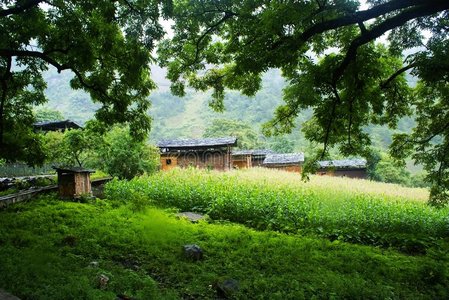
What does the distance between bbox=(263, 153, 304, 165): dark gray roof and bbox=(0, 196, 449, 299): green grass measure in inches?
1176

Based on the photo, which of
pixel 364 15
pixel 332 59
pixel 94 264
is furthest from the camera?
pixel 332 59

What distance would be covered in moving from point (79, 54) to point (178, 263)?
21.3 feet

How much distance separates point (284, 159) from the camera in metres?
40.7

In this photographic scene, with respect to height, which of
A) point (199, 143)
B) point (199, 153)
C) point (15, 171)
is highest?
point (199, 143)

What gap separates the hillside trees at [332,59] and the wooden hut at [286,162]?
2747cm

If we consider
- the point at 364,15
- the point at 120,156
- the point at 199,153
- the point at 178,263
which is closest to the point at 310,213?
the point at 178,263

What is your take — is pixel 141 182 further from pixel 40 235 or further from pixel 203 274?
pixel 203 274

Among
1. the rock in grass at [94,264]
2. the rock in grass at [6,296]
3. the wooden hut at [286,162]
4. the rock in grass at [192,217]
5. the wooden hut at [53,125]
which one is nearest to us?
the rock in grass at [6,296]

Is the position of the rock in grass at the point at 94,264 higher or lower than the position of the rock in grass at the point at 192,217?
higher

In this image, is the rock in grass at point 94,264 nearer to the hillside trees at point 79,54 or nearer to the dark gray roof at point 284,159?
the hillside trees at point 79,54

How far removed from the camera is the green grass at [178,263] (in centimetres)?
536

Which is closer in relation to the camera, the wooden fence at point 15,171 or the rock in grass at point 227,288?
the rock in grass at point 227,288

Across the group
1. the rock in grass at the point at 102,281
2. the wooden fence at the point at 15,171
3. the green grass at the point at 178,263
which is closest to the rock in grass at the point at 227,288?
the green grass at the point at 178,263

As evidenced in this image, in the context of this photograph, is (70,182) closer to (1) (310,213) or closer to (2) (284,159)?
(1) (310,213)
